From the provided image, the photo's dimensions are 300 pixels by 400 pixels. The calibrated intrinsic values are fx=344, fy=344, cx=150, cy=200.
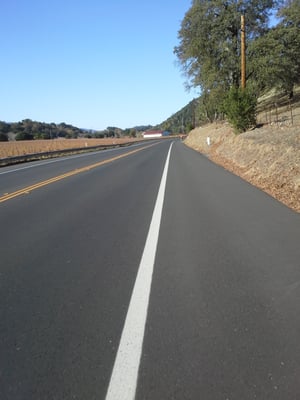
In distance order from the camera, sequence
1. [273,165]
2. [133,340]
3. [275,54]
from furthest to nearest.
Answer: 1. [275,54]
2. [273,165]
3. [133,340]

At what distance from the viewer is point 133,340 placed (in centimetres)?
301

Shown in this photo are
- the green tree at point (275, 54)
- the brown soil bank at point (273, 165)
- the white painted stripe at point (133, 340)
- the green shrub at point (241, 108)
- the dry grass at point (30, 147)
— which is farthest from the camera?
the dry grass at point (30, 147)

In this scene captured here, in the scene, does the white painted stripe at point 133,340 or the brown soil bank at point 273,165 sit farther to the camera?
the brown soil bank at point 273,165

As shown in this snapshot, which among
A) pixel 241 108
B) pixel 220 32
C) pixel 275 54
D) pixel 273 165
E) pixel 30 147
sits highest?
pixel 220 32

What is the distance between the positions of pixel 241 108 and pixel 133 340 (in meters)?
21.7

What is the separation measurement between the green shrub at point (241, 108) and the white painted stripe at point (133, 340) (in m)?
19.5

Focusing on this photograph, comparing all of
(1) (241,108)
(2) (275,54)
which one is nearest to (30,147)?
(1) (241,108)

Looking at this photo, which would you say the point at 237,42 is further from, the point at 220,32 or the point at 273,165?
the point at 273,165

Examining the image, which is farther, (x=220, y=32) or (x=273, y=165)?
(x=220, y=32)

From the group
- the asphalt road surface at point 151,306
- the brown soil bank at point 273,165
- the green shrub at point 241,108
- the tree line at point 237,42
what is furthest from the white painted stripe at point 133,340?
the tree line at point 237,42

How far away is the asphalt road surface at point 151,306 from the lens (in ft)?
8.26

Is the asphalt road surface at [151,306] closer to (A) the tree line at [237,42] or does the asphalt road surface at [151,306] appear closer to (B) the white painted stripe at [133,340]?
(B) the white painted stripe at [133,340]

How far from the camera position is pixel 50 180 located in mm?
13672

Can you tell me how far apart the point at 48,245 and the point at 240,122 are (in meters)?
19.8
